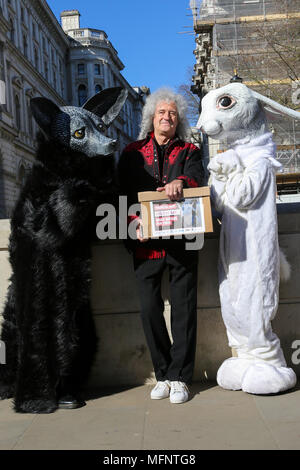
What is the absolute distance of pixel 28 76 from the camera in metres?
45.0

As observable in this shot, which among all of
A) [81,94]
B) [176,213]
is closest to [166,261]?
[176,213]

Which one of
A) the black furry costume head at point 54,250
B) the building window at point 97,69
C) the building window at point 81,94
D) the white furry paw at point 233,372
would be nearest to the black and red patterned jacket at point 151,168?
the black furry costume head at point 54,250

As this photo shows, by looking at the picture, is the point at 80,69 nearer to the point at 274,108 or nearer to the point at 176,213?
the point at 274,108

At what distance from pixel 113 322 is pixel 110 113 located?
155cm

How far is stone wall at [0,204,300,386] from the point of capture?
396 centimetres

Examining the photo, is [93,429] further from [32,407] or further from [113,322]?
[113,322]

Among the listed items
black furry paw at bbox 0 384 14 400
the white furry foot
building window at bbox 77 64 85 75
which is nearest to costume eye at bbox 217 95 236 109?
the white furry foot

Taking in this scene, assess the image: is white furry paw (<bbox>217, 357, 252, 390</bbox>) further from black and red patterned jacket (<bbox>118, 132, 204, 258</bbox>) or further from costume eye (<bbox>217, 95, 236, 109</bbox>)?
costume eye (<bbox>217, 95, 236, 109</bbox>)

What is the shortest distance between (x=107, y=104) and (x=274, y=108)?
1.23 meters

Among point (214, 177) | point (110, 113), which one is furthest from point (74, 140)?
point (214, 177)

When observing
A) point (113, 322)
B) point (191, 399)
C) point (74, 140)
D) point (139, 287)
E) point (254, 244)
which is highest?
point (74, 140)

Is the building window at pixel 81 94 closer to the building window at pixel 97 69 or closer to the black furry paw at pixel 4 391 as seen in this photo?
the building window at pixel 97 69

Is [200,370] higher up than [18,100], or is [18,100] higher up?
[18,100]

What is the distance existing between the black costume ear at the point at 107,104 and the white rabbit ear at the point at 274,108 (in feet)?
3.23
